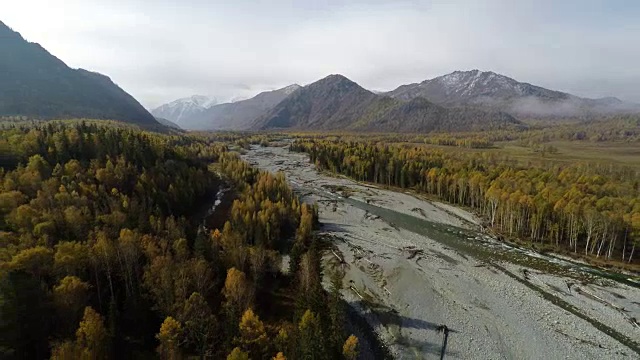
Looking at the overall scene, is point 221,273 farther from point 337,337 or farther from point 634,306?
point 634,306

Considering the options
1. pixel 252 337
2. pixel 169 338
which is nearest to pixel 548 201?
pixel 252 337

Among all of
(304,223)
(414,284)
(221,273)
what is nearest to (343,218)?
(304,223)

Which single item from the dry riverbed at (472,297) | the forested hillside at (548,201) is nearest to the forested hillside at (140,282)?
the dry riverbed at (472,297)

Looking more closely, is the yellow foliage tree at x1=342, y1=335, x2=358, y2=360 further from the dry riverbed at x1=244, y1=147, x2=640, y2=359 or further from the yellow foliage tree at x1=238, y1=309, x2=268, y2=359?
the dry riverbed at x1=244, y1=147, x2=640, y2=359

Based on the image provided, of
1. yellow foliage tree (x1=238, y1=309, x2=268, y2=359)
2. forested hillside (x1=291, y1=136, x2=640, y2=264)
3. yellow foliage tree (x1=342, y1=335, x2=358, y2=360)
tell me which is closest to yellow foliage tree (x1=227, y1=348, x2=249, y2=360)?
yellow foliage tree (x1=238, y1=309, x2=268, y2=359)

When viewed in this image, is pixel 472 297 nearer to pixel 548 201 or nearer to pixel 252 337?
pixel 252 337

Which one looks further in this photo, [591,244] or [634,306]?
[591,244]

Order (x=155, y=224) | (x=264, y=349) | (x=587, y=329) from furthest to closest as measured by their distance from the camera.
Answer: (x=155, y=224) < (x=587, y=329) < (x=264, y=349)
